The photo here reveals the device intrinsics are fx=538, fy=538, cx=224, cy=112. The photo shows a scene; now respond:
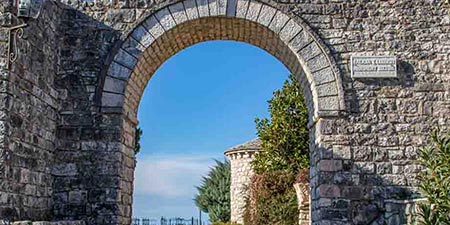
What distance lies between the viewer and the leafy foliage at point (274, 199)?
1202 centimetres

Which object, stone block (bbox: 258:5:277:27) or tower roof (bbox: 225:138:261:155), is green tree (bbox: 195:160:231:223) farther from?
stone block (bbox: 258:5:277:27)

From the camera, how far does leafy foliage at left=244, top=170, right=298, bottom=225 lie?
39.4 ft

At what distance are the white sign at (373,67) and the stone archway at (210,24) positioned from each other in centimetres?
25

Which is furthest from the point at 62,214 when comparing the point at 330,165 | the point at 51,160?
the point at 330,165

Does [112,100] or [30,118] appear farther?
[112,100]

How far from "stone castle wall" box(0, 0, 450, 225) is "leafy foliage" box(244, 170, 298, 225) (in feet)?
16.0

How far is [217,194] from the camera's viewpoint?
74.1 ft

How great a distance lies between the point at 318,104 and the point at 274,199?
19.4 ft

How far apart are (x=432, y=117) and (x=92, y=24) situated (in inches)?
178

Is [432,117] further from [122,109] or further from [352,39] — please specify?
[122,109]

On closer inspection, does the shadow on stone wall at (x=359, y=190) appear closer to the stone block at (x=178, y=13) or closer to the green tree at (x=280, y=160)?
the stone block at (x=178, y=13)

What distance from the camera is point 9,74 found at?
18.2 feet

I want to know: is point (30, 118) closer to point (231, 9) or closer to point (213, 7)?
point (213, 7)

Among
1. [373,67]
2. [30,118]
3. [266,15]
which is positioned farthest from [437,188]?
[30,118]
